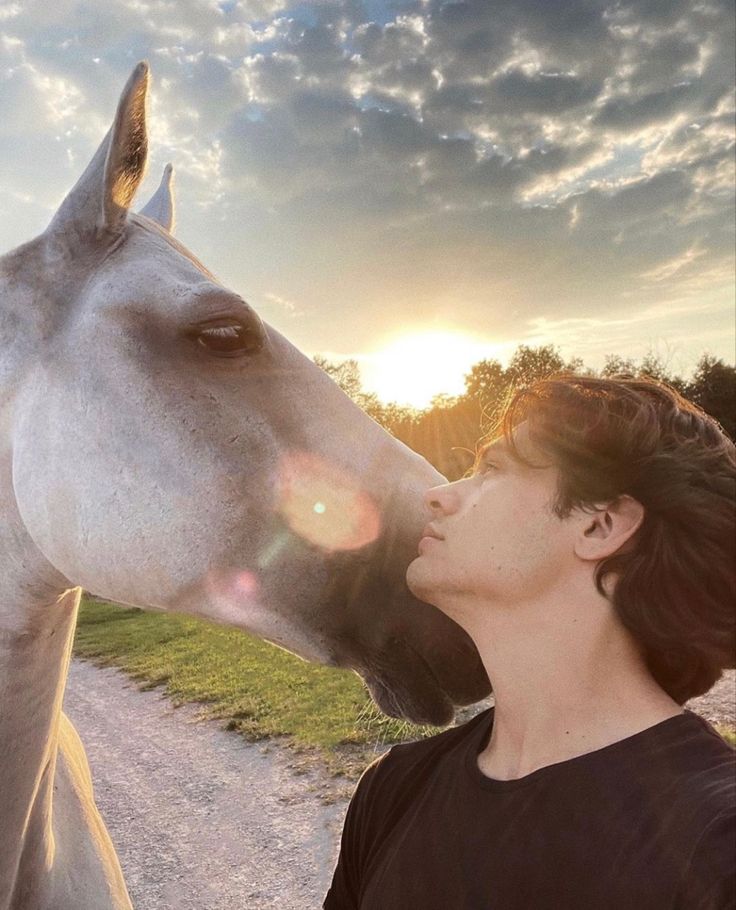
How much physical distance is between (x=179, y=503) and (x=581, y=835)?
1.26 m

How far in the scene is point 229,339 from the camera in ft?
6.74

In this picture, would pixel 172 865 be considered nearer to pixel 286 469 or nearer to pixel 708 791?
pixel 286 469

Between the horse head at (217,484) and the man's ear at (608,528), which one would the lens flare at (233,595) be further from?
the man's ear at (608,528)

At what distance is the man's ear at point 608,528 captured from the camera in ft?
5.00

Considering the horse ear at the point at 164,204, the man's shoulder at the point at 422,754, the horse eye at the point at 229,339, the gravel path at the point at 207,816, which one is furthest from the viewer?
the gravel path at the point at 207,816

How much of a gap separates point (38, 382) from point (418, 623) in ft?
4.36

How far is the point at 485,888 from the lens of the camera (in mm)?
1300

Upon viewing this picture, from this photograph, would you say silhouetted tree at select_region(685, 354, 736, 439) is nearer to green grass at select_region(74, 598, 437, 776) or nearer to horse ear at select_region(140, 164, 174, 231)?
green grass at select_region(74, 598, 437, 776)

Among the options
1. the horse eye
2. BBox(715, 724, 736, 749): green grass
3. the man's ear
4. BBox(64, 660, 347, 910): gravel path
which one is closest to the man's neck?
the man's ear

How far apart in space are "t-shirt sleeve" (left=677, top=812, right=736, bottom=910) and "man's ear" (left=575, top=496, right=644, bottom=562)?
57cm

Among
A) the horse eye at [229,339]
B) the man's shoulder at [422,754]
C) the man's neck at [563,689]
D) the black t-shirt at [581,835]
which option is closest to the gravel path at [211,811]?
the man's shoulder at [422,754]

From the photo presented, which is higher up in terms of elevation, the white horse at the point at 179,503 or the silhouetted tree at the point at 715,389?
the silhouetted tree at the point at 715,389

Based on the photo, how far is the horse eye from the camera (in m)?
2.03

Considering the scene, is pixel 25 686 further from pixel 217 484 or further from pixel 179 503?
pixel 217 484
